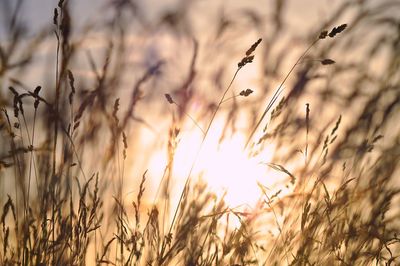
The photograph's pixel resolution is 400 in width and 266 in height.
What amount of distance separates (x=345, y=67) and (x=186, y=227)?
2.81 ft

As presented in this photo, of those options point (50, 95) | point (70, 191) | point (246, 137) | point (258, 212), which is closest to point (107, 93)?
point (50, 95)

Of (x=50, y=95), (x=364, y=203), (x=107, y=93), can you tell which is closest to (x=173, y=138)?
(x=107, y=93)

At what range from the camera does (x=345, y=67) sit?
89.0 inches

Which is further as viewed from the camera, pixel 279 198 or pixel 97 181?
pixel 279 198

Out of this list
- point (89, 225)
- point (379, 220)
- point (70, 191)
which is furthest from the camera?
point (379, 220)

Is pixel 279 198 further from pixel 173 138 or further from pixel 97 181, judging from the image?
pixel 97 181

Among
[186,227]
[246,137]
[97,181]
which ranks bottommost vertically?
[186,227]

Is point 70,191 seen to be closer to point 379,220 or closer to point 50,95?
point 50,95

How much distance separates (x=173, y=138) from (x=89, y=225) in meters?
0.33

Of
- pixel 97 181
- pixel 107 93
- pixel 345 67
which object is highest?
pixel 345 67

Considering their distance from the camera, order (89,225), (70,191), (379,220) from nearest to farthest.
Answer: (89,225) < (70,191) < (379,220)

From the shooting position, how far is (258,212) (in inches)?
75.5

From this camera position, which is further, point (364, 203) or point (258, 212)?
point (364, 203)

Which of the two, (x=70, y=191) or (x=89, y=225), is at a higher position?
(x=70, y=191)
